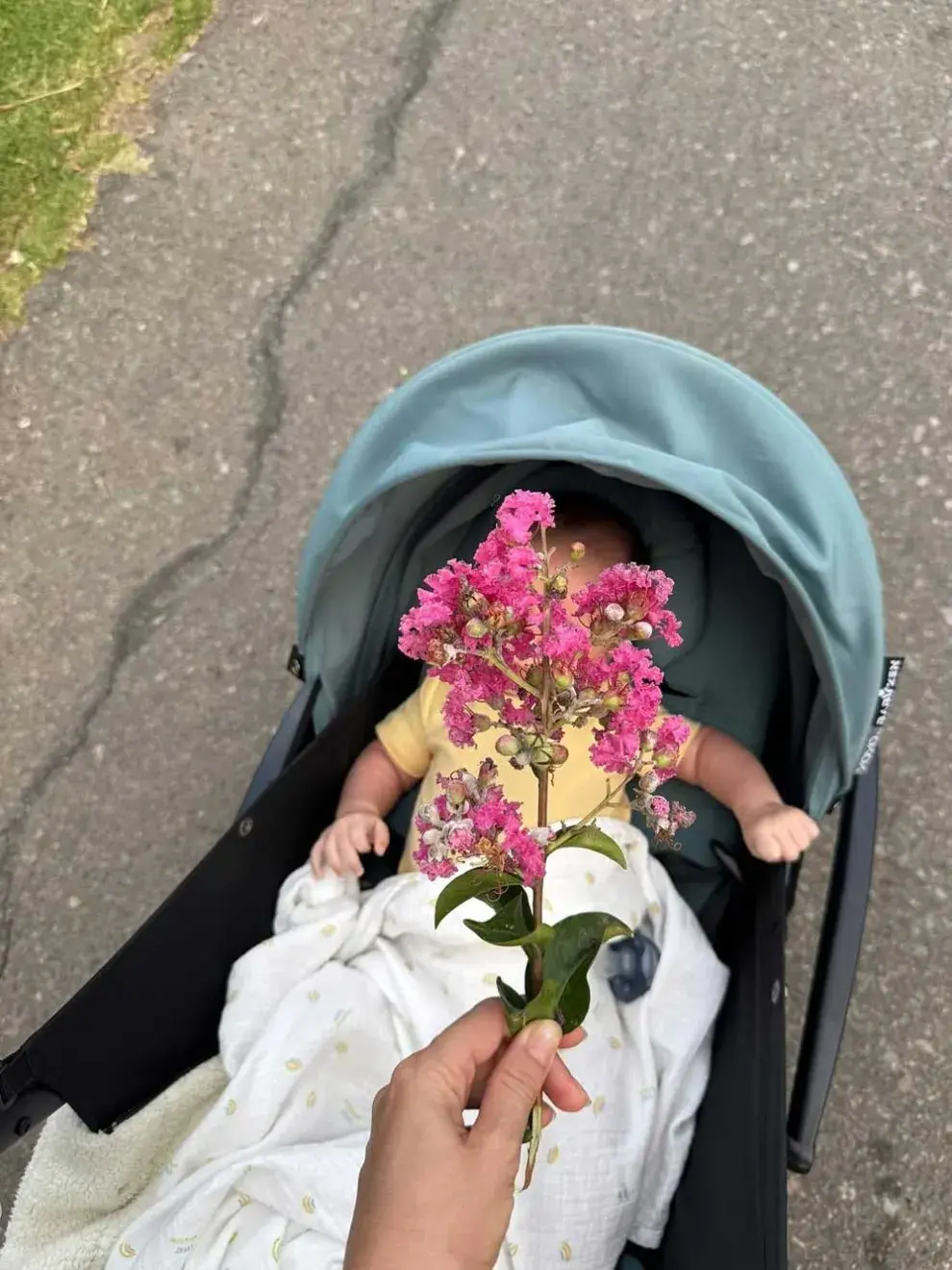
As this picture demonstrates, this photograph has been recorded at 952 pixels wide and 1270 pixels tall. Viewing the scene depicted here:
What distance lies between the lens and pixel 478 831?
1.95 feet

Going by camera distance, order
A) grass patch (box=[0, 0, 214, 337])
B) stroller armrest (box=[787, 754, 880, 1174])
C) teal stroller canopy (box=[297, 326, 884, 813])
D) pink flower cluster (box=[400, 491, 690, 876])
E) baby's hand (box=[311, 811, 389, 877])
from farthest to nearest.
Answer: grass patch (box=[0, 0, 214, 337])
baby's hand (box=[311, 811, 389, 877])
stroller armrest (box=[787, 754, 880, 1174])
teal stroller canopy (box=[297, 326, 884, 813])
pink flower cluster (box=[400, 491, 690, 876])

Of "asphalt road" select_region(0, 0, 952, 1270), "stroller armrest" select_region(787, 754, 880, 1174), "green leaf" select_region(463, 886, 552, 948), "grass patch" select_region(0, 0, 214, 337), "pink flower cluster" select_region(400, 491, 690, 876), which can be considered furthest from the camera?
"grass patch" select_region(0, 0, 214, 337)

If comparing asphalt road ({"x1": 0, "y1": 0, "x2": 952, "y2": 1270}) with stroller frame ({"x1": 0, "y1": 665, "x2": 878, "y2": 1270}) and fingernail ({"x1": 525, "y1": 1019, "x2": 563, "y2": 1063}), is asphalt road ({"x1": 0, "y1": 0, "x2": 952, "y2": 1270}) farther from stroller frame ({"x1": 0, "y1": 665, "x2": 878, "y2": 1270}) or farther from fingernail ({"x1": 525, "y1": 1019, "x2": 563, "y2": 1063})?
fingernail ({"x1": 525, "y1": 1019, "x2": 563, "y2": 1063})

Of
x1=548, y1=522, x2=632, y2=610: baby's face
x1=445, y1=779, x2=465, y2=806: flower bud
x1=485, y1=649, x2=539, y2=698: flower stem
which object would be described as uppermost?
x1=548, y1=522, x2=632, y2=610: baby's face

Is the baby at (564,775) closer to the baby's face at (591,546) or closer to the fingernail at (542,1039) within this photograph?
the baby's face at (591,546)

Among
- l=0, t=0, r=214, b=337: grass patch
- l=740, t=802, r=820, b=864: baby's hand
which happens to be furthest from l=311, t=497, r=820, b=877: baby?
l=0, t=0, r=214, b=337: grass patch

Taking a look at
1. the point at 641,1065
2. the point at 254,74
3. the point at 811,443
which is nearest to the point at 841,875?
the point at 641,1065

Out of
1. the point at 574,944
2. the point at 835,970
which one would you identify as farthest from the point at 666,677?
the point at 574,944

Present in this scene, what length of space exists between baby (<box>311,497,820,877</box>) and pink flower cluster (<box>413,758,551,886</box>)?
552 millimetres

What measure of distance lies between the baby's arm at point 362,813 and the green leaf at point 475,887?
59cm

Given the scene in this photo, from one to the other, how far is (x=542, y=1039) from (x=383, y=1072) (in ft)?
1.51

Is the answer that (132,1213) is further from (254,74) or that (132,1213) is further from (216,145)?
(254,74)

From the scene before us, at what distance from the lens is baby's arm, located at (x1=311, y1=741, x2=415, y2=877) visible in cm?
127

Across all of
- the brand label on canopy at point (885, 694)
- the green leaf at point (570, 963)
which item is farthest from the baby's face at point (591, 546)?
the green leaf at point (570, 963)
